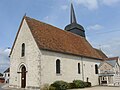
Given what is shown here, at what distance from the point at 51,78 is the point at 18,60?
548 cm

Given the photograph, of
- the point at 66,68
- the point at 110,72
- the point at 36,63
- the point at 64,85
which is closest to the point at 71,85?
the point at 66,68

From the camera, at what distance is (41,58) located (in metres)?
19.3

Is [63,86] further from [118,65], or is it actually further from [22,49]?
[118,65]

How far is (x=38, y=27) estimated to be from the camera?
22.6 metres

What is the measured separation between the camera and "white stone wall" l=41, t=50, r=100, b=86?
19.7 m

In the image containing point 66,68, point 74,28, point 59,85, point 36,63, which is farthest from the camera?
point 74,28

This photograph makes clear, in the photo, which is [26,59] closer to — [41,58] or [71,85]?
[41,58]

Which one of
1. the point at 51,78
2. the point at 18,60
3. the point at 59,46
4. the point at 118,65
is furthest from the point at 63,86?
the point at 118,65

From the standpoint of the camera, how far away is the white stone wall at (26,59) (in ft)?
64.3

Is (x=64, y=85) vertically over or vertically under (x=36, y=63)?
under

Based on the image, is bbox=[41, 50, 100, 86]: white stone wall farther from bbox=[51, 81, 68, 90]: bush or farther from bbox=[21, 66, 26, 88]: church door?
bbox=[21, 66, 26, 88]: church door

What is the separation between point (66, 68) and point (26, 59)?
18.9 feet

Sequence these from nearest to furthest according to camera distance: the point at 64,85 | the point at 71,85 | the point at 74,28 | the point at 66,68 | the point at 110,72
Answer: the point at 64,85 < the point at 71,85 < the point at 66,68 < the point at 110,72 < the point at 74,28

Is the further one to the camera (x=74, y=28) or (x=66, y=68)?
(x=74, y=28)
